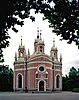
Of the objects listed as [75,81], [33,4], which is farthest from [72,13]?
[75,81]

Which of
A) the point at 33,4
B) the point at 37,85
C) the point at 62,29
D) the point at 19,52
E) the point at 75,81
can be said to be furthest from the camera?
the point at 75,81

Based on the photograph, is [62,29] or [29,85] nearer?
[62,29]

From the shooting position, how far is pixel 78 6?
A: 1171cm

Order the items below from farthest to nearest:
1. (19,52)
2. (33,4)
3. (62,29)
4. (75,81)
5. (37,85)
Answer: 1. (75,81)
2. (19,52)
3. (37,85)
4. (62,29)
5. (33,4)

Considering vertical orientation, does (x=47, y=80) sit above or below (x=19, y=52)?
below

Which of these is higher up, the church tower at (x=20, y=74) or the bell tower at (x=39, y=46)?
the bell tower at (x=39, y=46)

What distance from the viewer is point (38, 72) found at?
61.6m

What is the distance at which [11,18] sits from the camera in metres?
11.6

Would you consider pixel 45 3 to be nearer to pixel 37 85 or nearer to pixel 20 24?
pixel 20 24

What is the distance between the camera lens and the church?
61406 millimetres

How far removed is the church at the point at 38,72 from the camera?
201 ft

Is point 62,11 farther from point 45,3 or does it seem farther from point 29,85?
point 29,85

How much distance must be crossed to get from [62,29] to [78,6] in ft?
4.21

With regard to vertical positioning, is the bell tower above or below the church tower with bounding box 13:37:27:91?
above
